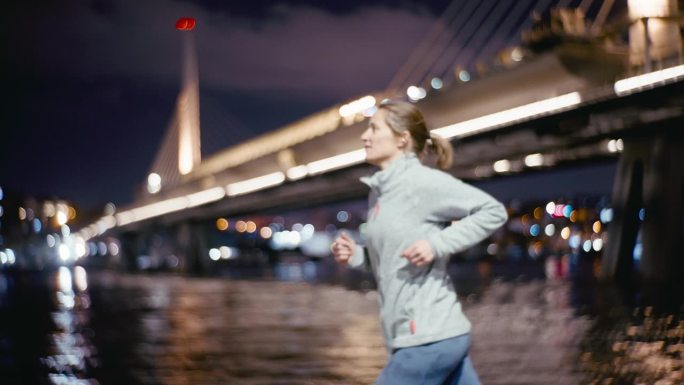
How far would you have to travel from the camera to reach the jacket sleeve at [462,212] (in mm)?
3811

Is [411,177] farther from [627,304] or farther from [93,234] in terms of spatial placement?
[93,234]

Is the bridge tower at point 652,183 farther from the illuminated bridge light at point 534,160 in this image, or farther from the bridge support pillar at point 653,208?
the illuminated bridge light at point 534,160

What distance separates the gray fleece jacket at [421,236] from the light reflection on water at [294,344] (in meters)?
4.83

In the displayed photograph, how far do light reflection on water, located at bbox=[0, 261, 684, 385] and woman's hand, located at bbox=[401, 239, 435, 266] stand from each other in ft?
16.6

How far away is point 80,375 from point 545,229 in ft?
504

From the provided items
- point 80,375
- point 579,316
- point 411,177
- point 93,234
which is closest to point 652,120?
point 579,316

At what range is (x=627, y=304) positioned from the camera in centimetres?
1727

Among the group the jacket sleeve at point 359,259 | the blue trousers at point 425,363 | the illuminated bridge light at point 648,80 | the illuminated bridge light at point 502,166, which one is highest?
the illuminated bridge light at point 502,166

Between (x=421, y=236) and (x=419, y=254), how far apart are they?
0.60 feet

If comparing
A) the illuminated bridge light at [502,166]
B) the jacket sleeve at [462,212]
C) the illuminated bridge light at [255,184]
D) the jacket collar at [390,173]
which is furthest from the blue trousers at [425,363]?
the illuminated bridge light at [255,184]

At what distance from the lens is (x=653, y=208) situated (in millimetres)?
25438

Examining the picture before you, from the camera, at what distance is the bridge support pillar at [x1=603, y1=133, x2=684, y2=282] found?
25.1 m

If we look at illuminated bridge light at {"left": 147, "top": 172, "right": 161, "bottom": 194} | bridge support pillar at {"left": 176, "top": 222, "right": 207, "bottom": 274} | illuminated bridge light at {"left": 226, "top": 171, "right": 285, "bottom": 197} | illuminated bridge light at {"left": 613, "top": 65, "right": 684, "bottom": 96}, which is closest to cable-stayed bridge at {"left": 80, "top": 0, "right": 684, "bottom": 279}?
illuminated bridge light at {"left": 613, "top": 65, "right": 684, "bottom": 96}

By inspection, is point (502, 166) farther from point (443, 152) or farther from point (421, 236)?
point (421, 236)
